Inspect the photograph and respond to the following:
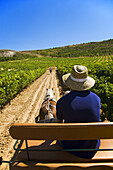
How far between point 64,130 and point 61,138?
0.12m

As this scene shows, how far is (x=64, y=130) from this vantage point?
4.97ft

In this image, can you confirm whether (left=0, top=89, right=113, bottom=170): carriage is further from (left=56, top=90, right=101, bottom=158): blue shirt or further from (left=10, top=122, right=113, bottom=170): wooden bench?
(left=56, top=90, right=101, bottom=158): blue shirt

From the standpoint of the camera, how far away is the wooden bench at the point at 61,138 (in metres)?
1.50

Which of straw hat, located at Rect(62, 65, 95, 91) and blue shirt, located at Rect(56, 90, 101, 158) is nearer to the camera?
blue shirt, located at Rect(56, 90, 101, 158)

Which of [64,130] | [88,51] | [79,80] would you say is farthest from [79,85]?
[88,51]

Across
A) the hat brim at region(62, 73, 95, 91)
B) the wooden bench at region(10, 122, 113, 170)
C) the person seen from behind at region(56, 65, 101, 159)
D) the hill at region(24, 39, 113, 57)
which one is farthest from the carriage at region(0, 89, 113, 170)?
the hill at region(24, 39, 113, 57)

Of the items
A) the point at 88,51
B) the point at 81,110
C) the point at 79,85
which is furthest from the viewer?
the point at 88,51

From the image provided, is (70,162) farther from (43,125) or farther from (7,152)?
(7,152)

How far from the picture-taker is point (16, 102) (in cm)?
907

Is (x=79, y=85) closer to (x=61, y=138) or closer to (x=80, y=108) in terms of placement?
(x=80, y=108)

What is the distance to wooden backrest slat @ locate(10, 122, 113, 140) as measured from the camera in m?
1.49

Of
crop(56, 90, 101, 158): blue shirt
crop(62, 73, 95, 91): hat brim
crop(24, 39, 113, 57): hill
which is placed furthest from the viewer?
crop(24, 39, 113, 57): hill

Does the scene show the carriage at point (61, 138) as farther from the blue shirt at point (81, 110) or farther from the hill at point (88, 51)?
the hill at point (88, 51)

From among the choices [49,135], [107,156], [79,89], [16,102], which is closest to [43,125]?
[49,135]
